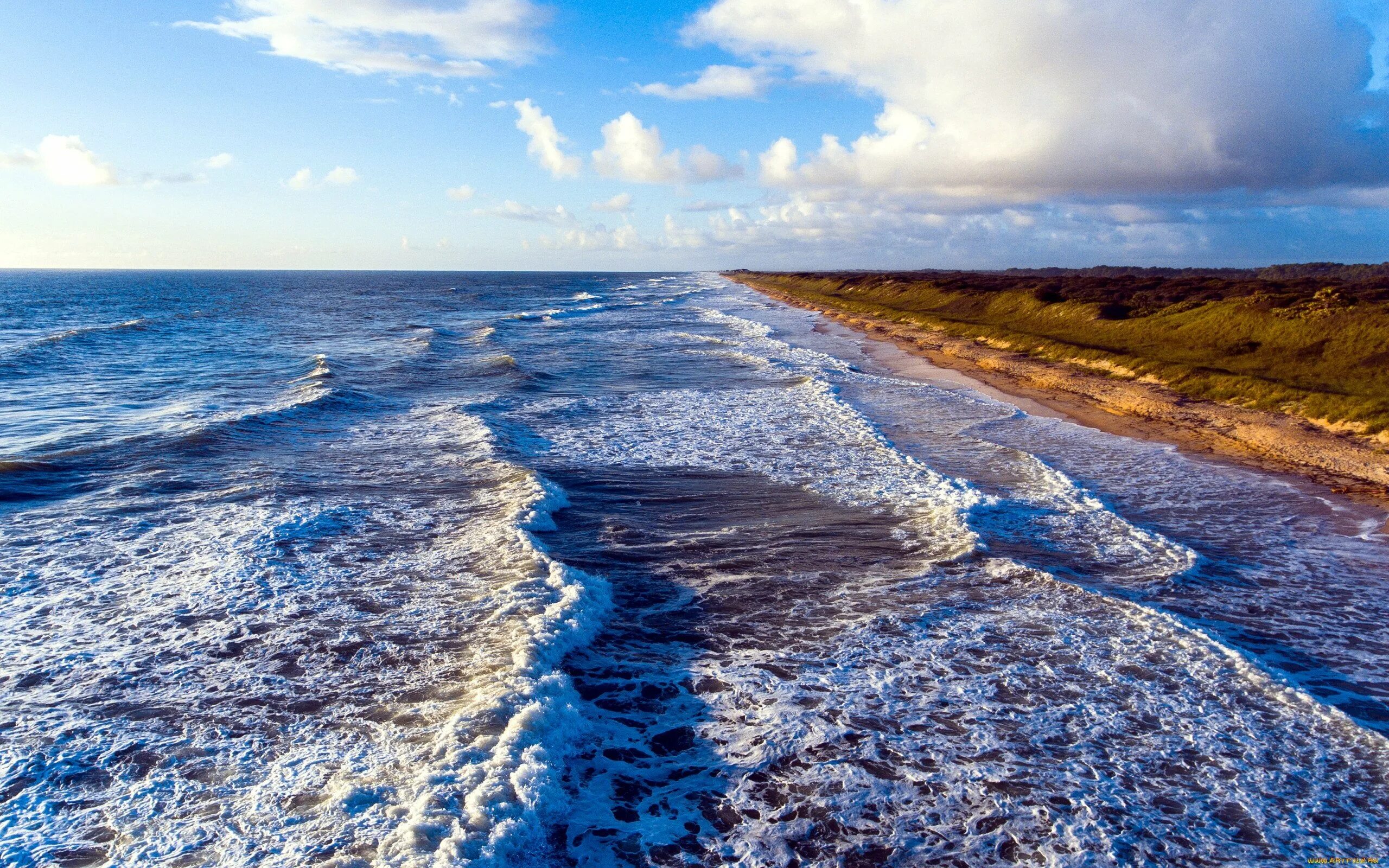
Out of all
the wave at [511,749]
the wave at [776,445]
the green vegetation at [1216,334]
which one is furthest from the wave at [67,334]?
the green vegetation at [1216,334]

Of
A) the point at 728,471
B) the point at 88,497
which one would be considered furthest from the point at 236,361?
the point at 728,471

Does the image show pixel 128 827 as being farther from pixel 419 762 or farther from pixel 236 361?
pixel 236 361

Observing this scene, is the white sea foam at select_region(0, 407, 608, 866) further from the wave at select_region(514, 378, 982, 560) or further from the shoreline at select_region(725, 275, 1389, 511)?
the shoreline at select_region(725, 275, 1389, 511)

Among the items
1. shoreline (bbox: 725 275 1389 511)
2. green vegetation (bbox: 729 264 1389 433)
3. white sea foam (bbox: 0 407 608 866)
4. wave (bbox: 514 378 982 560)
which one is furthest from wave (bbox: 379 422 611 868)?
green vegetation (bbox: 729 264 1389 433)

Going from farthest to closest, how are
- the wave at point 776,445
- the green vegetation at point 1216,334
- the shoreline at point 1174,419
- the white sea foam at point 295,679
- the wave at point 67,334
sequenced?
1. the wave at point 67,334
2. the green vegetation at point 1216,334
3. the shoreline at point 1174,419
4. the wave at point 776,445
5. the white sea foam at point 295,679

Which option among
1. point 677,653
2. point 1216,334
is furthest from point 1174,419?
point 677,653

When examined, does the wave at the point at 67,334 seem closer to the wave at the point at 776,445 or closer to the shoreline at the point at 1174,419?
the wave at the point at 776,445
